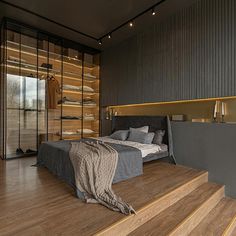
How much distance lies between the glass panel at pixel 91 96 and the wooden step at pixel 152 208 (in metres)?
3.82

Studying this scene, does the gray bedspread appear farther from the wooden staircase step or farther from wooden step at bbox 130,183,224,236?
the wooden staircase step

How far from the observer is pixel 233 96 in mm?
3012

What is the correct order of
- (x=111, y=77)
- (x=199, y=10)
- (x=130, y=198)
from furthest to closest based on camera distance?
(x=111, y=77) → (x=199, y=10) → (x=130, y=198)

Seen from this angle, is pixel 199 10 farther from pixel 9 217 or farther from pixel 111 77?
pixel 9 217

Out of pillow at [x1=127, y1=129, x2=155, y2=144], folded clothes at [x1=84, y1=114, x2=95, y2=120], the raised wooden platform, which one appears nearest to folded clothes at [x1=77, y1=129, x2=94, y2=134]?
folded clothes at [x1=84, y1=114, x2=95, y2=120]

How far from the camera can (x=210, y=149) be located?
3.15 metres

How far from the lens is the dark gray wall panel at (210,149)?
288 cm

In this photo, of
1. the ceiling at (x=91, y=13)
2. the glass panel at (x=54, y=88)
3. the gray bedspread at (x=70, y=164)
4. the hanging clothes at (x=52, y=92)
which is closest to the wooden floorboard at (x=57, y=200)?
the gray bedspread at (x=70, y=164)

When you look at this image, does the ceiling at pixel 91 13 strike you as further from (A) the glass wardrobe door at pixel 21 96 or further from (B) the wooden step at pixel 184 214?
(B) the wooden step at pixel 184 214

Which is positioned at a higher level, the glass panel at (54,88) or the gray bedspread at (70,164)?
the glass panel at (54,88)

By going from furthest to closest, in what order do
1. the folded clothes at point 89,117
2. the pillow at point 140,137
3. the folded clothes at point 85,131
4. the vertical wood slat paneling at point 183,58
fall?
the folded clothes at point 89,117 → the folded clothes at point 85,131 → the pillow at point 140,137 → the vertical wood slat paneling at point 183,58

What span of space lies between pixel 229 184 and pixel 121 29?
4.06m

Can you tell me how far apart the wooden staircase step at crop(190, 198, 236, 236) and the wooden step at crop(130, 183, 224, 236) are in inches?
2.1

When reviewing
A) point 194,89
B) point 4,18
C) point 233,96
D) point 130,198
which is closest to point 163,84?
point 194,89
